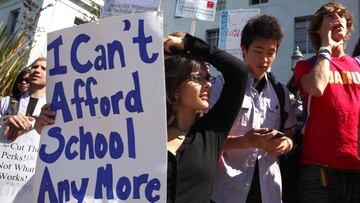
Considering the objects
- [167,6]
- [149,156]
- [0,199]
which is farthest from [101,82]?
[167,6]

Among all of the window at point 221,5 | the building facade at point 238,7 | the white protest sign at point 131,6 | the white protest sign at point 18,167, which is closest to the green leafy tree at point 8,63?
the white protest sign at point 131,6

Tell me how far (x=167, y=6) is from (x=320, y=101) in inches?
619

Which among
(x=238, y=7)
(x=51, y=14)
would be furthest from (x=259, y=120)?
(x=51, y=14)

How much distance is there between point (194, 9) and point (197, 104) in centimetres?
323

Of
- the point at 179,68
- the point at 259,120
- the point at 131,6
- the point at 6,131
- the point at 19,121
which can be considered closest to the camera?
the point at 179,68

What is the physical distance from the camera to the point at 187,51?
1841 millimetres

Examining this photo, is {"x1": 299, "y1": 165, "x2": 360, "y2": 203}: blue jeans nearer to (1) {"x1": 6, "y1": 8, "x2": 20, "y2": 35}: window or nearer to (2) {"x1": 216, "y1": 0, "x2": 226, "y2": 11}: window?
(2) {"x1": 216, "y1": 0, "x2": 226, "y2": 11}: window

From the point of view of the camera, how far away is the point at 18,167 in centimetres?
258

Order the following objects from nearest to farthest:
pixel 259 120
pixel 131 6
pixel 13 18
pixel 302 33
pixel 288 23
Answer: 1. pixel 259 120
2. pixel 131 6
3. pixel 302 33
4. pixel 288 23
5. pixel 13 18

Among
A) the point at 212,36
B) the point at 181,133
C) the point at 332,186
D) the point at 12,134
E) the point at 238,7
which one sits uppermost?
the point at 238,7

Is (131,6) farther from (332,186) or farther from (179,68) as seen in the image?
(332,186)

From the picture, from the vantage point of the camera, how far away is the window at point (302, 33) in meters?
13.4

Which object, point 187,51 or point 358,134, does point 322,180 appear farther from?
point 187,51

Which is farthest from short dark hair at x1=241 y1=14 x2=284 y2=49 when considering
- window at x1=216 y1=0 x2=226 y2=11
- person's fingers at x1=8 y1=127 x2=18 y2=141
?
window at x1=216 y1=0 x2=226 y2=11
